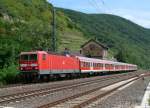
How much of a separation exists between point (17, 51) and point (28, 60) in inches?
268

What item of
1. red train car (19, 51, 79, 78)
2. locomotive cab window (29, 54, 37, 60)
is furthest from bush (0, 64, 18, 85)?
locomotive cab window (29, 54, 37, 60)

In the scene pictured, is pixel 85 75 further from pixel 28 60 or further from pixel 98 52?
pixel 98 52

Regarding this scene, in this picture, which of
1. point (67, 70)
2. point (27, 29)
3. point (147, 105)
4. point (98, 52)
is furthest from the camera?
point (98, 52)

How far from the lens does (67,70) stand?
50.8 m

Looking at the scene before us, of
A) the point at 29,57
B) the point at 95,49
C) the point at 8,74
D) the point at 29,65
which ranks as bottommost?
the point at 8,74

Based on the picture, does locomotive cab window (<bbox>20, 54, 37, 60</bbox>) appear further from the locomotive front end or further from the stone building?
the stone building

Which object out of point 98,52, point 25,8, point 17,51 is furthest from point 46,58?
point 98,52

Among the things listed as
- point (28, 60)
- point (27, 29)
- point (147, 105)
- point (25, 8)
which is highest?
point (25, 8)

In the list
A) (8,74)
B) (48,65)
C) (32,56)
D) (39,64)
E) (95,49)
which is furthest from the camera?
(95,49)

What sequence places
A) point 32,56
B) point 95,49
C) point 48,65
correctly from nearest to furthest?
point 32,56
point 48,65
point 95,49

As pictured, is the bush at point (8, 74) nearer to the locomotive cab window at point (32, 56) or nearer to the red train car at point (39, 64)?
the red train car at point (39, 64)

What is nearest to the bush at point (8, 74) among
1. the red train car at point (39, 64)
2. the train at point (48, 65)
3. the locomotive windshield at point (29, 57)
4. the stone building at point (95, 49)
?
the train at point (48, 65)

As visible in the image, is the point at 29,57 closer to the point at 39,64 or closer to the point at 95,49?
the point at 39,64

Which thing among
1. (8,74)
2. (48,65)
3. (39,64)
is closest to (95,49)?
(48,65)
